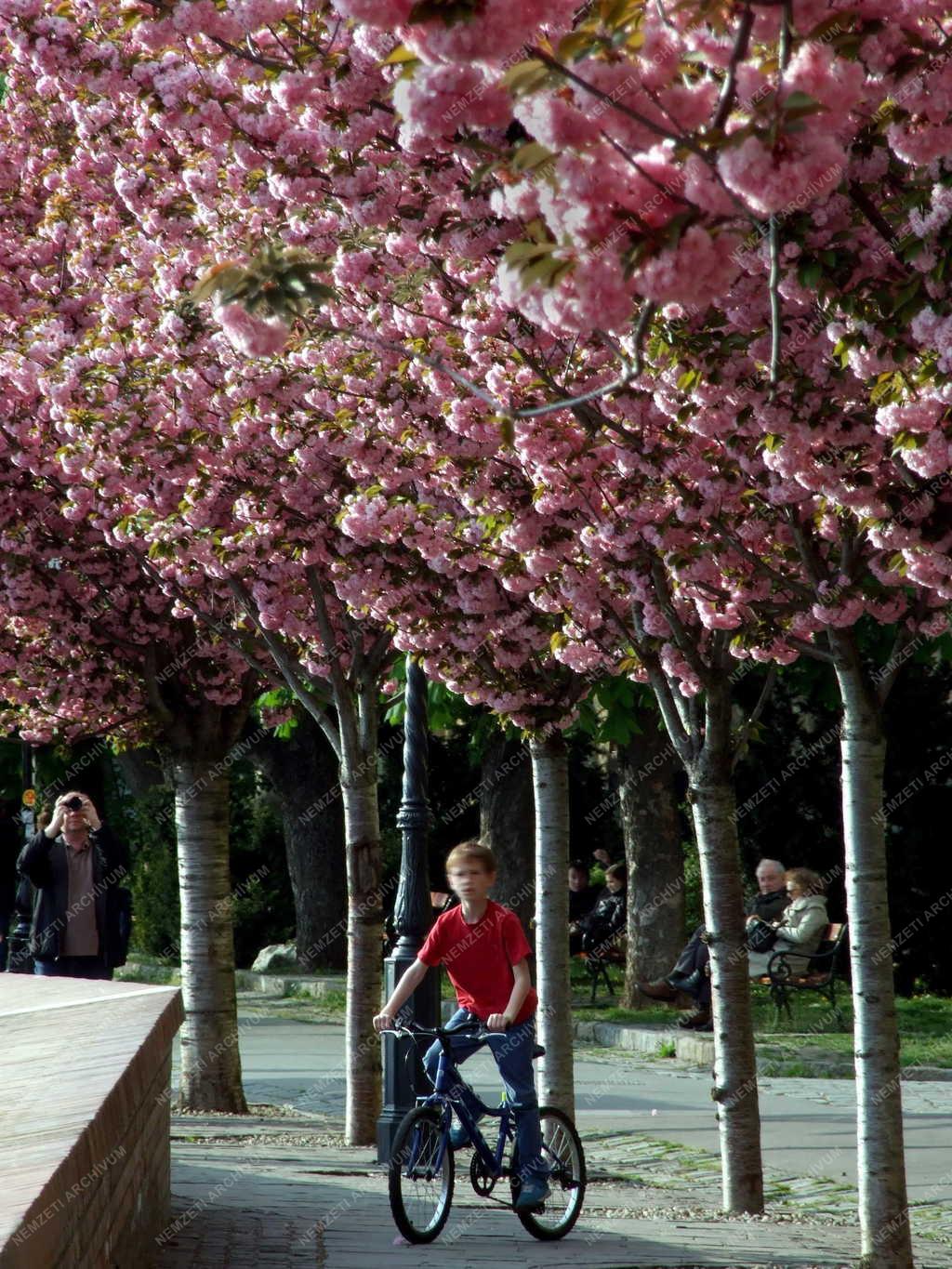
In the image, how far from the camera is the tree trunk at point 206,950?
13.7 m

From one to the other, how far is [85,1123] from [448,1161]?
13.6 feet

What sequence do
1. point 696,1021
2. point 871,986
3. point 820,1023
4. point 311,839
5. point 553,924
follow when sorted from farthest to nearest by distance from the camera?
point 311,839 < point 820,1023 < point 696,1021 < point 553,924 < point 871,986

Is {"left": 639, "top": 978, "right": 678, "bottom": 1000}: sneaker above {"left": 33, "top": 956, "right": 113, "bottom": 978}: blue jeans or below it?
below

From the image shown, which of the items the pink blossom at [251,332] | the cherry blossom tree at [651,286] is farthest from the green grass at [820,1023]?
the pink blossom at [251,332]

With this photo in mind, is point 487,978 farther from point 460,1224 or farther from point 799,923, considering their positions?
point 799,923

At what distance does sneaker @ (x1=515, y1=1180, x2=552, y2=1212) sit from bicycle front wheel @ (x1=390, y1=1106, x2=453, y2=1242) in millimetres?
299

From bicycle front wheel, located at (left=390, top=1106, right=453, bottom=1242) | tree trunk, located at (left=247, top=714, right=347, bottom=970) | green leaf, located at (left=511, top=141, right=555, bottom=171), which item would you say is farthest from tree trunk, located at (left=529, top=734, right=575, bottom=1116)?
tree trunk, located at (left=247, top=714, right=347, bottom=970)

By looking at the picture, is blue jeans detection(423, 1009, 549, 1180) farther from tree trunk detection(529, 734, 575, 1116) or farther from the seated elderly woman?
the seated elderly woman

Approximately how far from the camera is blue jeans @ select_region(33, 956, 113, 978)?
1248cm

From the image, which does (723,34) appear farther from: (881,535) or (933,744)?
(933,744)

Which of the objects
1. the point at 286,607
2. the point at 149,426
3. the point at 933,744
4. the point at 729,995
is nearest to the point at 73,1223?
the point at 729,995

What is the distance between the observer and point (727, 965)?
9000 mm

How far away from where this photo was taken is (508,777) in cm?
2342

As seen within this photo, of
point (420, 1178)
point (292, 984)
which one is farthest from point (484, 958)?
point (292, 984)
